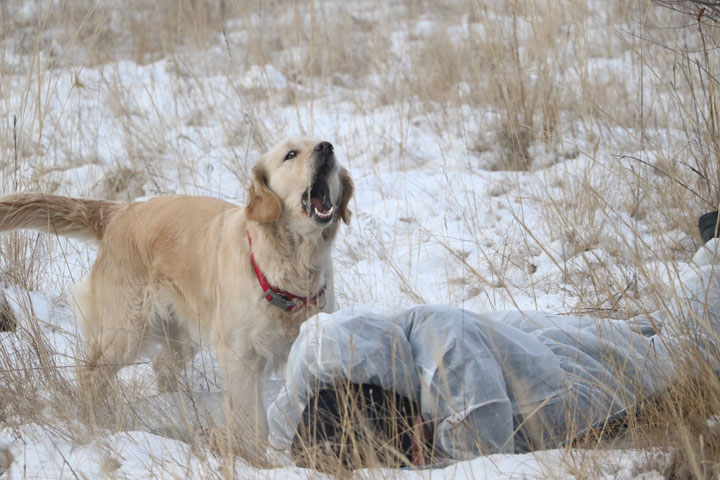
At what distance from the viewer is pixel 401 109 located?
573cm

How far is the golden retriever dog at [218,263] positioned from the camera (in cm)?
272

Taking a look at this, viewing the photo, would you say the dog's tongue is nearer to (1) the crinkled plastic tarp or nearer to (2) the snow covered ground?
(2) the snow covered ground

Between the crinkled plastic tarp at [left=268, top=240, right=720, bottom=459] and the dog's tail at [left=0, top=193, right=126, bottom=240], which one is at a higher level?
the dog's tail at [left=0, top=193, right=126, bottom=240]

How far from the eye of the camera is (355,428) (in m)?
1.75

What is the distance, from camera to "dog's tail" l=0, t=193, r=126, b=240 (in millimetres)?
2812

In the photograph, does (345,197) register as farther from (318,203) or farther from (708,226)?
(708,226)

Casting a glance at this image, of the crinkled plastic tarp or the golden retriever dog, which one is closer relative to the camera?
the crinkled plastic tarp

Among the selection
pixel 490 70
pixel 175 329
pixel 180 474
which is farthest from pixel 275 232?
pixel 490 70

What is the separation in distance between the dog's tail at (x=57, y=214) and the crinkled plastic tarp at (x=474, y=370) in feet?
4.72

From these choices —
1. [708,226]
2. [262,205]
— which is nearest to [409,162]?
[262,205]

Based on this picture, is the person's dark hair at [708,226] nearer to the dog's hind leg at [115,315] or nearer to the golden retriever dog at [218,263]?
the golden retriever dog at [218,263]

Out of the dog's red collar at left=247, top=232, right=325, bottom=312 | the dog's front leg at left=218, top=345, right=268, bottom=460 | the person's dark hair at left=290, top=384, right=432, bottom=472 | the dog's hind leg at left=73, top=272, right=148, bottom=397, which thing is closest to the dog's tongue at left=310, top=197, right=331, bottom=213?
the dog's red collar at left=247, top=232, right=325, bottom=312

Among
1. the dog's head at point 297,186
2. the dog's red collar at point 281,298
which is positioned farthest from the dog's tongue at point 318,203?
the dog's red collar at point 281,298

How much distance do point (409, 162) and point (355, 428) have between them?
149 inches
